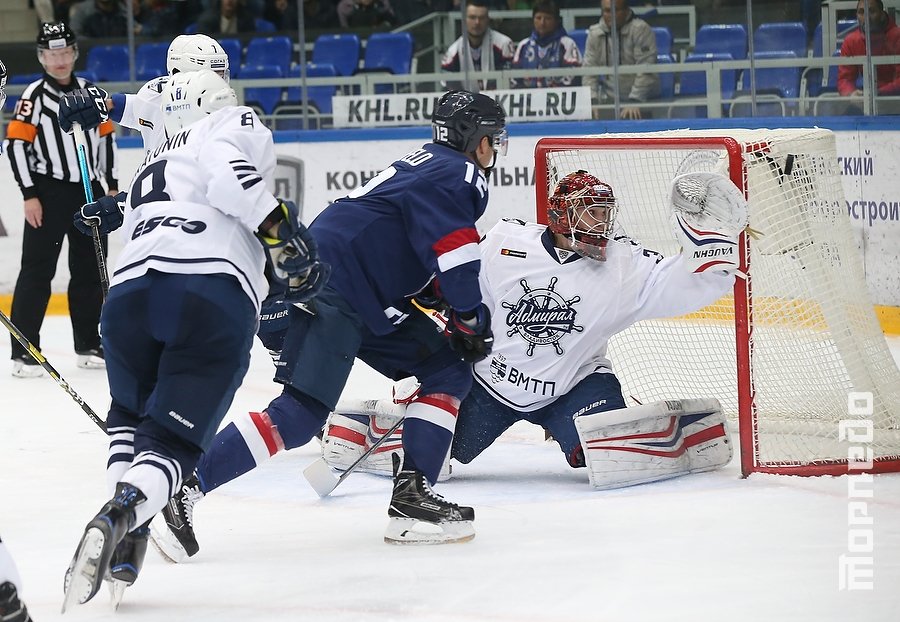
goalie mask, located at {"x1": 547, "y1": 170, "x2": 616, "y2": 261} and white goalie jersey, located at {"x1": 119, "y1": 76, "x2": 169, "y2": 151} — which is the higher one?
white goalie jersey, located at {"x1": 119, "y1": 76, "x2": 169, "y2": 151}

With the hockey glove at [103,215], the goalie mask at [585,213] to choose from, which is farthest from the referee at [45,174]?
the goalie mask at [585,213]

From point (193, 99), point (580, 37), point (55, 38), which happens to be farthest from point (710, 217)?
point (580, 37)

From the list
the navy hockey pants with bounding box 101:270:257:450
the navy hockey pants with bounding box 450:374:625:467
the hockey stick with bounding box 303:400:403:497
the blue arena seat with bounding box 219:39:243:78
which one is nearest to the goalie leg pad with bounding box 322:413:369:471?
the hockey stick with bounding box 303:400:403:497

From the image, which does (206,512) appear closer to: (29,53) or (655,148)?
(655,148)

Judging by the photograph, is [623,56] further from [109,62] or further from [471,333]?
[471,333]

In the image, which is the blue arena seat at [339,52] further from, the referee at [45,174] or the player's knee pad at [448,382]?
the player's knee pad at [448,382]

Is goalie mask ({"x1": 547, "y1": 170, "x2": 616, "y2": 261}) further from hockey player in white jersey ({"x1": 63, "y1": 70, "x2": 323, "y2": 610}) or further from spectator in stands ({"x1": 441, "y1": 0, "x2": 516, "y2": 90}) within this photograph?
spectator in stands ({"x1": 441, "y1": 0, "x2": 516, "y2": 90})

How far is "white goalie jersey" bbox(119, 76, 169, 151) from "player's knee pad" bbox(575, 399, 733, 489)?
1281 millimetres

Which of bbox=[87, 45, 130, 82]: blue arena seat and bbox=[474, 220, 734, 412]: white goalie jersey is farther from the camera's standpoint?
bbox=[87, 45, 130, 82]: blue arena seat

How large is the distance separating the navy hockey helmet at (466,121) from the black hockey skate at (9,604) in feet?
4.59

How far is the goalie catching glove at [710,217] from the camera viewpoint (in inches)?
120

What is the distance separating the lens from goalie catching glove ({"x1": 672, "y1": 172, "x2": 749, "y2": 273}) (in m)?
3.06

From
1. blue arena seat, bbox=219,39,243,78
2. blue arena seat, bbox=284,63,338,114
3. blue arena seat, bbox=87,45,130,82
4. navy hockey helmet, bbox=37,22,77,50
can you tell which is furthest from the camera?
blue arena seat, bbox=219,39,243,78

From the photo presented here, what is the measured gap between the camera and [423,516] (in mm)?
2781
